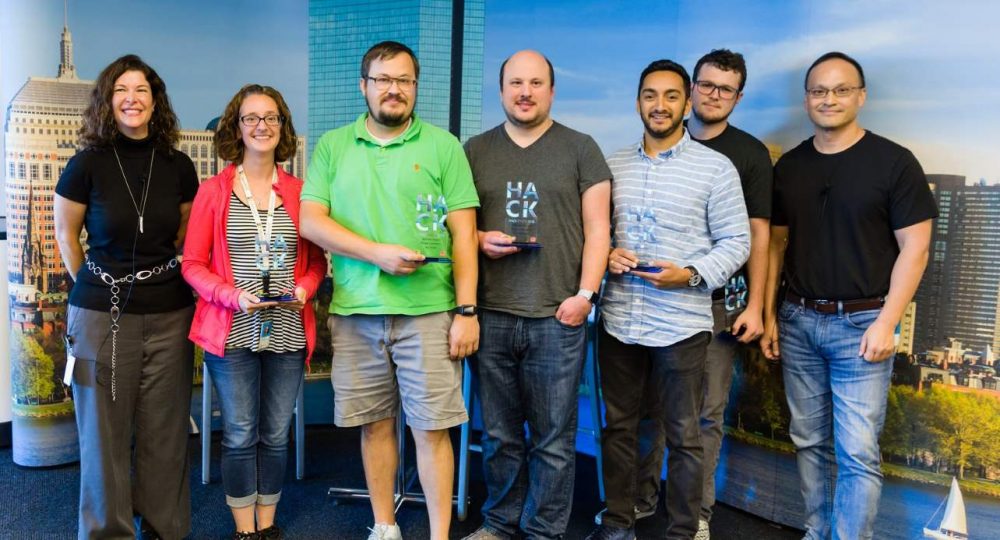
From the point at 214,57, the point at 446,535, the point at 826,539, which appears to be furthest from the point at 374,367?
the point at 214,57

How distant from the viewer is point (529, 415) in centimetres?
253

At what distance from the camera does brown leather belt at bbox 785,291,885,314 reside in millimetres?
2369

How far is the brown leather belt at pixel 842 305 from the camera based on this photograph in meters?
2.37

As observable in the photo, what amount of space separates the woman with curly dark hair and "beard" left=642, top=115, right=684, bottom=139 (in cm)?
159

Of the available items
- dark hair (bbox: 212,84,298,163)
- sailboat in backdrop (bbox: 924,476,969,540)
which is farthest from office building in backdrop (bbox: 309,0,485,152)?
sailboat in backdrop (bbox: 924,476,969,540)

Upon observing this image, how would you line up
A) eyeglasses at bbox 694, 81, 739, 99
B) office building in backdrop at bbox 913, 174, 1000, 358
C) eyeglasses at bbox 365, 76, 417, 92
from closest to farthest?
eyeglasses at bbox 365, 76, 417, 92, office building in backdrop at bbox 913, 174, 1000, 358, eyeglasses at bbox 694, 81, 739, 99

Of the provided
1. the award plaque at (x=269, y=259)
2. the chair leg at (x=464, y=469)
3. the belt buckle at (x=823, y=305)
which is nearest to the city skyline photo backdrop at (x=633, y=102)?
the belt buckle at (x=823, y=305)

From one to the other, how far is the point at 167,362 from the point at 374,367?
72 centimetres

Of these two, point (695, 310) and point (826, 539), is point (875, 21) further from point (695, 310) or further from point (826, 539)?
point (826, 539)

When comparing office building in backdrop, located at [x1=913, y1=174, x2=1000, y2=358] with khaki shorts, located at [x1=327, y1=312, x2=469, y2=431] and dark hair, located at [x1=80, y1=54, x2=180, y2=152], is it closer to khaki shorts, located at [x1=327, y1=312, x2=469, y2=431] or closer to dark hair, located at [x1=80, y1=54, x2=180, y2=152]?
khaki shorts, located at [x1=327, y1=312, x2=469, y2=431]

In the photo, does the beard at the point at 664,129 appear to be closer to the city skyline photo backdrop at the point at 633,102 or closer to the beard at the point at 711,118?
the beard at the point at 711,118

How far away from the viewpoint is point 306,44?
12.7ft

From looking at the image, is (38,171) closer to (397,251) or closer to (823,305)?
(397,251)

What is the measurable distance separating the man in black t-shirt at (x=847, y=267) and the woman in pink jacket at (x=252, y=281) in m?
1.68
